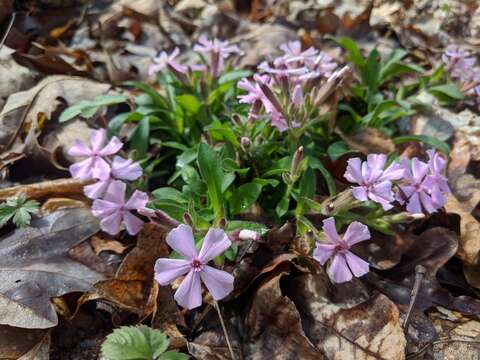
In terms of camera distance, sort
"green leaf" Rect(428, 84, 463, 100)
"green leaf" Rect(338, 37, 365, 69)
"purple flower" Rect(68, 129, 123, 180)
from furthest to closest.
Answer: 1. "green leaf" Rect(338, 37, 365, 69)
2. "green leaf" Rect(428, 84, 463, 100)
3. "purple flower" Rect(68, 129, 123, 180)

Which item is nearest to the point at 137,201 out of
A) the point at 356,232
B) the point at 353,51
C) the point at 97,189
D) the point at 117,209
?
the point at 117,209

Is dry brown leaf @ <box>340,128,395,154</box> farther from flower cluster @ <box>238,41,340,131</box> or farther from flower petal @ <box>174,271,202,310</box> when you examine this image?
flower petal @ <box>174,271,202,310</box>

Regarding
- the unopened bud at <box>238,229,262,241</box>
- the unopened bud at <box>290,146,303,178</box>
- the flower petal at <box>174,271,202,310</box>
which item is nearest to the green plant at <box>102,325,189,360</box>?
the flower petal at <box>174,271,202,310</box>

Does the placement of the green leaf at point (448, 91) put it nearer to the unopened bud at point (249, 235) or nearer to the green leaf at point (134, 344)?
the unopened bud at point (249, 235)

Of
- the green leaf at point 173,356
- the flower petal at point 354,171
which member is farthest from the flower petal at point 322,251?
the green leaf at point 173,356

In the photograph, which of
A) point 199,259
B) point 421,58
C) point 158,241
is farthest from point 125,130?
point 421,58

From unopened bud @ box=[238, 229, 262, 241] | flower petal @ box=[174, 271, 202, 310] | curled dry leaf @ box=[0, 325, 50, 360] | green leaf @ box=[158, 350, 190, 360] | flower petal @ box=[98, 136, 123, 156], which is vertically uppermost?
unopened bud @ box=[238, 229, 262, 241]
